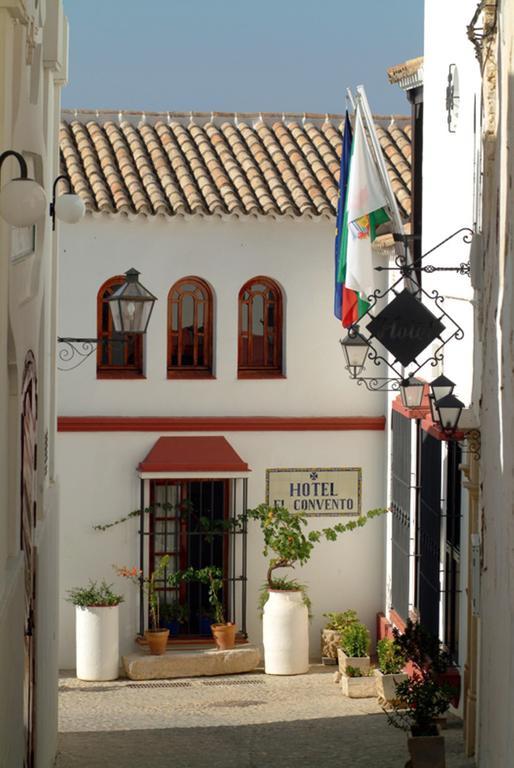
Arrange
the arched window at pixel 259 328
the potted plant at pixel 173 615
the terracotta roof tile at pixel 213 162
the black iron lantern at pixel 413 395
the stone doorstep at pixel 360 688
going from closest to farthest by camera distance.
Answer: the black iron lantern at pixel 413 395 < the stone doorstep at pixel 360 688 < the terracotta roof tile at pixel 213 162 < the potted plant at pixel 173 615 < the arched window at pixel 259 328

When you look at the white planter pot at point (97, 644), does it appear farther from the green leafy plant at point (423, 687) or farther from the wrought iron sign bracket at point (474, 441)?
the wrought iron sign bracket at point (474, 441)

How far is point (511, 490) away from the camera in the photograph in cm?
1023

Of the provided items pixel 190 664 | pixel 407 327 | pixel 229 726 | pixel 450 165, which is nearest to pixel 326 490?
pixel 190 664

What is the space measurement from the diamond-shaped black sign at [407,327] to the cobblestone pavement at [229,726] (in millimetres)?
3658

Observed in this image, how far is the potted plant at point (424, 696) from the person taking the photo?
12.1 metres

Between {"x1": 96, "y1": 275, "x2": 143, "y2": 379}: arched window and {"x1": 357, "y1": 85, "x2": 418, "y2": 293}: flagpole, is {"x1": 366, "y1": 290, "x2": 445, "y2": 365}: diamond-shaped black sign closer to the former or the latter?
{"x1": 357, "y1": 85, "x2": 418, "y2": 293}: flagpole

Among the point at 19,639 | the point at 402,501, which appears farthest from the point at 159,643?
the point at 19,639

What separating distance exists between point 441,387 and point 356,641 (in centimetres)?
608

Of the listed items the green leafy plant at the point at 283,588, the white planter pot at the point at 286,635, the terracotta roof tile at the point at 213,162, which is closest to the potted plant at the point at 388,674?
the white planter pot at the point at 286,635

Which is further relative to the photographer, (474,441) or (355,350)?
(355,350)

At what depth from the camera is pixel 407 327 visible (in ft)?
42.1

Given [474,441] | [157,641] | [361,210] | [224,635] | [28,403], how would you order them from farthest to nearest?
[224,635]
[157,641]
[361,210]
[474,441]
[28,403]

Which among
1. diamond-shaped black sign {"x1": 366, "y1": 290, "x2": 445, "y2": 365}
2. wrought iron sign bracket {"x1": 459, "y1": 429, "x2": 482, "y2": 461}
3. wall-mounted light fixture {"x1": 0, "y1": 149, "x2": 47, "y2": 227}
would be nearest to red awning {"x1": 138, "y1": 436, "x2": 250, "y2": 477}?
wrought iron sign bracket {"x1": 459, "y1": 429, "x2": 482, "y2": 461}

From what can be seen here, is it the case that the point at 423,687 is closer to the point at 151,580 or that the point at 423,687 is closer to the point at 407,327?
the point at 407,327
